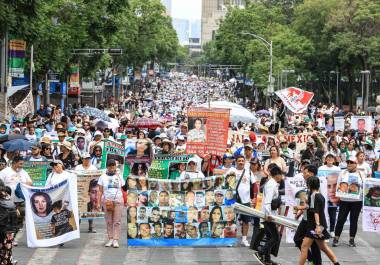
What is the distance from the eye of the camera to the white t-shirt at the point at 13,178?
15.2 m

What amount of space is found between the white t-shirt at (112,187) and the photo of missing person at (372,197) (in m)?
3.94

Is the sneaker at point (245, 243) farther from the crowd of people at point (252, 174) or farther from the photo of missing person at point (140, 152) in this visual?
the photo of missing person at point (140, 152)

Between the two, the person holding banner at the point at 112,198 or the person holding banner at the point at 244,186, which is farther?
the person holding banner at the point at 244,186

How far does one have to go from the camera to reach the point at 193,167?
53.2 feet

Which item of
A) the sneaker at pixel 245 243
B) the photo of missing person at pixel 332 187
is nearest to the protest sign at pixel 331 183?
the photo of missing person at pixel 332 187

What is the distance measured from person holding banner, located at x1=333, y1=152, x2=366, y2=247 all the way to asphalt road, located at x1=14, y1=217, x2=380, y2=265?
0.96 ft

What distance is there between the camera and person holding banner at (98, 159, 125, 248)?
15250mm

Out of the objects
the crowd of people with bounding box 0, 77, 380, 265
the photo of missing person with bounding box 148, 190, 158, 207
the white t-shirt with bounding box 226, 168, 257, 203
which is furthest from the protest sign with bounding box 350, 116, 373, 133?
the photo of missing person with bounding box 148, 190, 158, 207

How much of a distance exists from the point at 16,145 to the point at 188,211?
4932mm

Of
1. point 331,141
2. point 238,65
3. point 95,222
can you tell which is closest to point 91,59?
point 331,141

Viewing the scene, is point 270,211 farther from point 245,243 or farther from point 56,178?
point 56,178

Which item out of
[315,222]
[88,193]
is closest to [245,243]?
[88,193]

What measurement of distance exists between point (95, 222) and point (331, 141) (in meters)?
7.16

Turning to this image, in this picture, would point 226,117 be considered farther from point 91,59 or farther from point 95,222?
point 91,59
